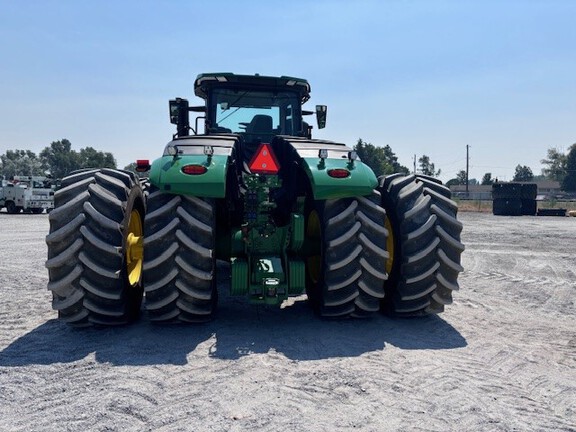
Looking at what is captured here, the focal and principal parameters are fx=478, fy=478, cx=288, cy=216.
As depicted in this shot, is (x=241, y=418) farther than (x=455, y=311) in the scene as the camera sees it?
No

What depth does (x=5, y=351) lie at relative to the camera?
4203mm

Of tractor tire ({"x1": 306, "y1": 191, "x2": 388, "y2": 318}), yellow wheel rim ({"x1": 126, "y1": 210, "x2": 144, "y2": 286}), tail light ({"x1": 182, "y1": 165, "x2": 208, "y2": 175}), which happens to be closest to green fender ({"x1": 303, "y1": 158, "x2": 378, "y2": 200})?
tractor tire ({"x1": 306, "y1": 191, "x2": 388, "y2": 318})

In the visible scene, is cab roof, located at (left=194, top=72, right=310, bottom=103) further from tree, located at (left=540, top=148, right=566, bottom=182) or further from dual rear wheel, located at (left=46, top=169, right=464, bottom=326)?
tree, located at (left=540, top=148, right=566, bottom=182)

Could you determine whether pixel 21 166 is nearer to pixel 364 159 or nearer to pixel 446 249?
pixel 364 159

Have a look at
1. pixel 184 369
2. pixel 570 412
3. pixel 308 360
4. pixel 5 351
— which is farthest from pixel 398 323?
pixel 5 351

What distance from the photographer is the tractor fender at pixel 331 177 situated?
4680 mm

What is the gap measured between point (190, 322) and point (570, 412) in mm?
3290

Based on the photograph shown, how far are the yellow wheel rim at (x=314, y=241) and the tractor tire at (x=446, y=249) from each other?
1295mm

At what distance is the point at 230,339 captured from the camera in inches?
177

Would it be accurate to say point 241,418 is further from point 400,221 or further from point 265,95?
point 265,95

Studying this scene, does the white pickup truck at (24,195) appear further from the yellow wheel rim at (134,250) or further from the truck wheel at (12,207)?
the yellow wheel rim at (134,250)

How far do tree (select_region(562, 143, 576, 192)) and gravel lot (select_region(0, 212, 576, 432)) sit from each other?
314 feet

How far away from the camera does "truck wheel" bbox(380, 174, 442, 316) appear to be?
5.05 metres

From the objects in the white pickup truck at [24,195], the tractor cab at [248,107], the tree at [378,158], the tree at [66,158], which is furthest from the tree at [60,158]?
the tractor cab at [248,107]
